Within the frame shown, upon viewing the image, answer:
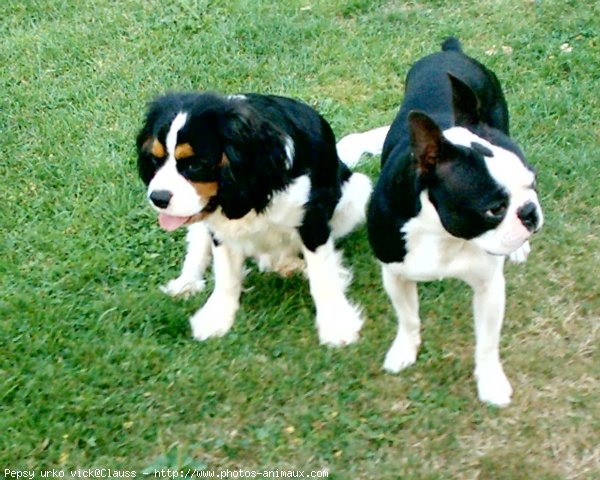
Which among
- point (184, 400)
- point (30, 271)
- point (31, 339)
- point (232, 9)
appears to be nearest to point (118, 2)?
point (232, 9)

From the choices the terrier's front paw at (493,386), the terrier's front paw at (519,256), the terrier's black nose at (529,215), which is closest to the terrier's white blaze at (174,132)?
the terrier's black nose at (529,215)

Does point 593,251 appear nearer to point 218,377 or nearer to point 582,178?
point 582,178

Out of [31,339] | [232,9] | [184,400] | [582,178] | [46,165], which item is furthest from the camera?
[232,9]

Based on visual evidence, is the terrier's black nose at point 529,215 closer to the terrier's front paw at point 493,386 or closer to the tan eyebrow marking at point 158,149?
the terrier's front paw at point 493,386

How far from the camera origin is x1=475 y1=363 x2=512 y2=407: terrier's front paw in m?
3.44

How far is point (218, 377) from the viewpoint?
11.8ft

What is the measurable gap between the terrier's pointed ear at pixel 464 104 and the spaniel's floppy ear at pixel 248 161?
82 cm

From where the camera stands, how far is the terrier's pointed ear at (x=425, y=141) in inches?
106

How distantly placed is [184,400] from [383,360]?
88cm

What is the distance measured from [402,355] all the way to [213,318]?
903mm

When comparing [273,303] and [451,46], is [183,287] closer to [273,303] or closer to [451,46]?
[273,303]

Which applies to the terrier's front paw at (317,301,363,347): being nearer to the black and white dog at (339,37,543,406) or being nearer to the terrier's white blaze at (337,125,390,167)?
the black and white dog at (339,37,543,406)

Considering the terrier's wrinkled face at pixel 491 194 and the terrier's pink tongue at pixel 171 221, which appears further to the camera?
the terrier's pink tongue at pixel 171 221

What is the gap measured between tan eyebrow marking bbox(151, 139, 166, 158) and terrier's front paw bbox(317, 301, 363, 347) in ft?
3.48
